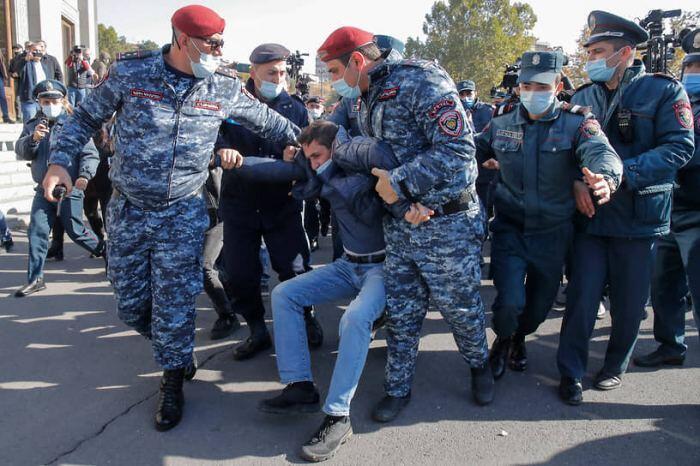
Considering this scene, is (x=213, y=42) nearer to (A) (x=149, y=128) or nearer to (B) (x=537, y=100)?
(A) (x=149, y=128)

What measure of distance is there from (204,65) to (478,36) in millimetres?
51765

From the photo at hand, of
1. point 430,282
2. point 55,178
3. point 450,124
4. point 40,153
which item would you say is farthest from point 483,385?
point 40,153

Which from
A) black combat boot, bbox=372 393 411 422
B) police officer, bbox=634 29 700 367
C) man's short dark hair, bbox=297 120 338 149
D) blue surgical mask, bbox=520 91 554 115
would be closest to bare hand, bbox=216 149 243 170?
man's short dark hair, bbox=297 120 338 149

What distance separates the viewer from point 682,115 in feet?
9.66

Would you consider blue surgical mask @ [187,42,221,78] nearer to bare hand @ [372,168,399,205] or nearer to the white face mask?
bare hand @ [372,168,399,205]

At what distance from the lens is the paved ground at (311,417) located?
103 inches

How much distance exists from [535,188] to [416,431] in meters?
1.48

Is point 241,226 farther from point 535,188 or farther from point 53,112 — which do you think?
point 53,112

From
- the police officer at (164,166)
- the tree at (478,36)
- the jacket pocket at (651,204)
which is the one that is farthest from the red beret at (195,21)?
the tree at (478,36)

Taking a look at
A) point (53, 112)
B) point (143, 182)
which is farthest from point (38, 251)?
point (143, 182)

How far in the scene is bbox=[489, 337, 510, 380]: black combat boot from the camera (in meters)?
3.43

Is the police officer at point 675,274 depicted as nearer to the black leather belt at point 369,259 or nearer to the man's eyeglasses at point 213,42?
the black leather belt at point 369,259

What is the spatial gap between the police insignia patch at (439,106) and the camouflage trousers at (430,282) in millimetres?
521

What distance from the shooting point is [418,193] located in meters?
2.60
